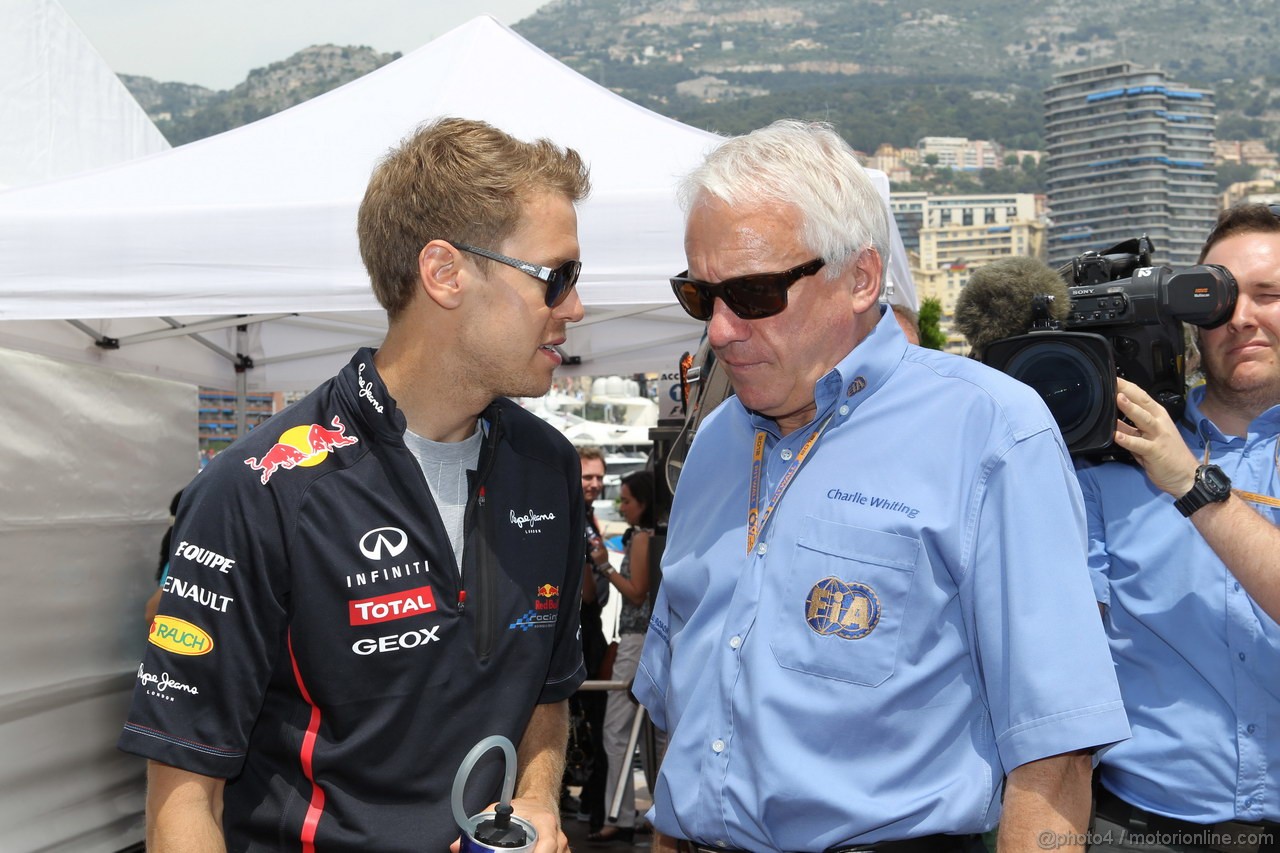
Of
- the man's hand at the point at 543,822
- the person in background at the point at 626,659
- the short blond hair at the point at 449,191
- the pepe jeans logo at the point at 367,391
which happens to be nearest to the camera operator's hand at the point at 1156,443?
the short blond hair at the point at 449,191

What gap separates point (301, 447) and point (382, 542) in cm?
20

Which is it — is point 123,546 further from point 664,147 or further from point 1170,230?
point 1170,230

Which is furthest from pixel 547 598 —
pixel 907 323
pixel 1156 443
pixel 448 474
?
pixel 907 323

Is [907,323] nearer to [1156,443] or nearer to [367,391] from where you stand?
[1156,443]

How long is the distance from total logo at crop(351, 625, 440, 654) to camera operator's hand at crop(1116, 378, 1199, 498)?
1.39 m

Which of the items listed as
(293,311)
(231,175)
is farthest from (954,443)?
(231,175)

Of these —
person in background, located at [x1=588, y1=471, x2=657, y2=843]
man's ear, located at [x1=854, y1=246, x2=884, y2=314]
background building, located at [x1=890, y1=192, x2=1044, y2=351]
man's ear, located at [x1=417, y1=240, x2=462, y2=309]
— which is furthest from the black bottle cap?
background building, located at [x1=890, y1=192, x2=1044, y2=351]

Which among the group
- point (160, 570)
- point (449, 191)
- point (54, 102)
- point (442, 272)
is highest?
point (54, 102)

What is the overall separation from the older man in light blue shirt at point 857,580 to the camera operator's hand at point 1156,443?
0.54 metres

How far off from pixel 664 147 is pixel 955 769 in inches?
131

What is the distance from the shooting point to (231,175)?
14.1 ft

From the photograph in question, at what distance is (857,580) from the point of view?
1740mm

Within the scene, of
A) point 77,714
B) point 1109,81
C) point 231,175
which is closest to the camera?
point 231,175

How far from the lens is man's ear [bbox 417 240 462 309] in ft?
6.26
